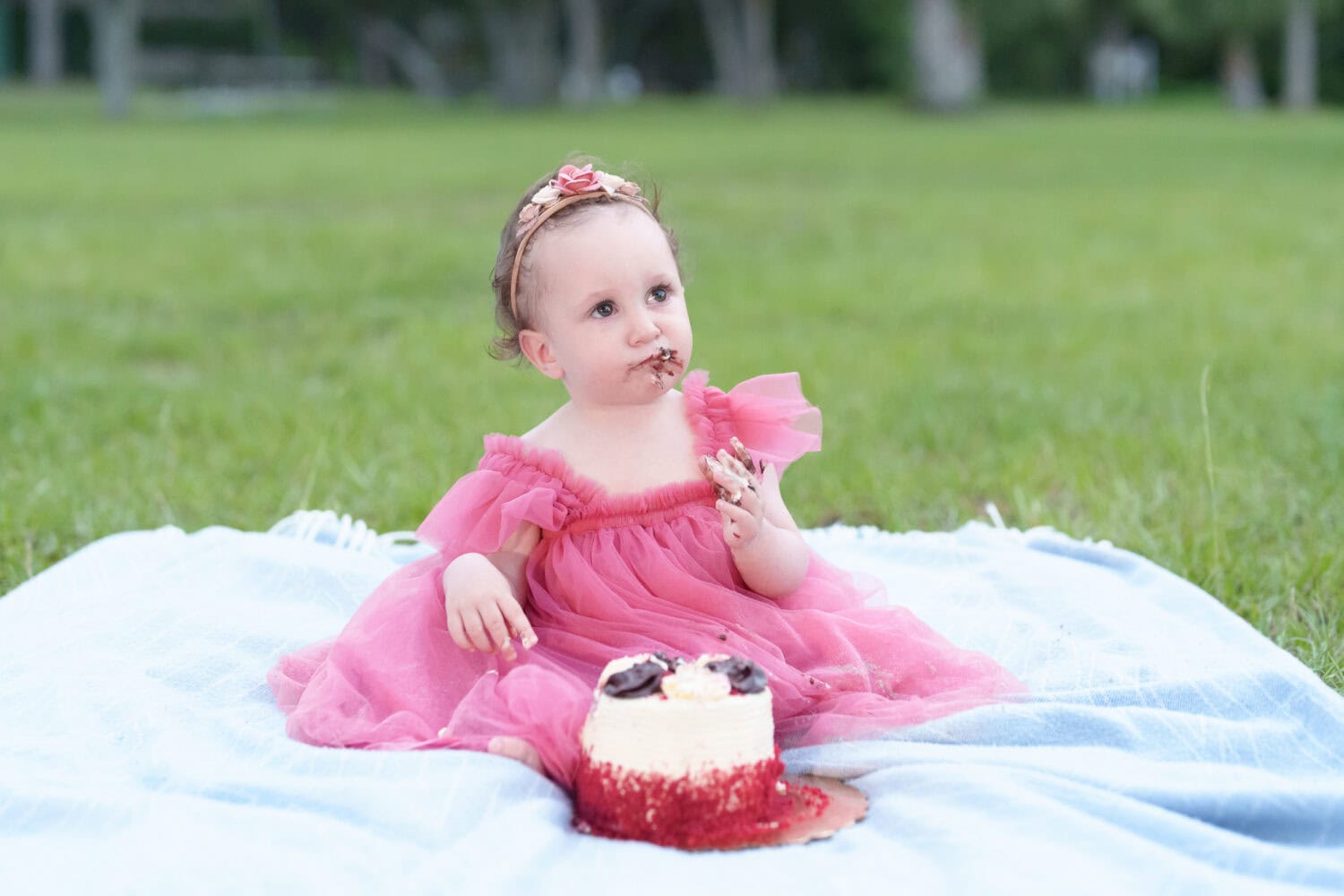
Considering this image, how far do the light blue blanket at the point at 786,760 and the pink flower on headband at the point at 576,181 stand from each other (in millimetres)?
924

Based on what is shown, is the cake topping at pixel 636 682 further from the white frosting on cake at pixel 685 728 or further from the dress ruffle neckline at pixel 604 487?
the dress ruffle neckline at pixel 604 487

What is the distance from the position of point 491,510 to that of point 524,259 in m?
0.41

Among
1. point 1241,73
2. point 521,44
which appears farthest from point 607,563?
point 1241,73

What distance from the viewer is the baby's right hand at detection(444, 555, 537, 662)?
7.65 feet

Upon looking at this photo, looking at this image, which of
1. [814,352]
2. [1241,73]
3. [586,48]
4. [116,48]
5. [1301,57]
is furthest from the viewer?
[1241,73]

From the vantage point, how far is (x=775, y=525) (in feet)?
8.37

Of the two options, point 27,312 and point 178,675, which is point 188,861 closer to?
point 178,675

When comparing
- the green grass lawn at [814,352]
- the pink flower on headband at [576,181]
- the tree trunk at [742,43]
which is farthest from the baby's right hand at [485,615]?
the tree trunk at [742,43]

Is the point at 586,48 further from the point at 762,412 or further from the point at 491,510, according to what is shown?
the point at 491,510

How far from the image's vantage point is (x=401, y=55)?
123 feet

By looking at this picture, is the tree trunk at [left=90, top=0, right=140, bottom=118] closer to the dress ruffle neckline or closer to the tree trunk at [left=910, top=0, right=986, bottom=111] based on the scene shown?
the tree trunk at [left=910, top=0, right=986, bottom=111]

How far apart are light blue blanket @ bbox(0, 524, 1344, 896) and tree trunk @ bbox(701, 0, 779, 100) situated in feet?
99.4

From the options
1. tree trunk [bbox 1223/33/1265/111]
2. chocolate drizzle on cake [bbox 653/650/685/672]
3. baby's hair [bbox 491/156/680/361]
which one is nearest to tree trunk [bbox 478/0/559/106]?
tree trunk [bbox 1223/33/1265/111]

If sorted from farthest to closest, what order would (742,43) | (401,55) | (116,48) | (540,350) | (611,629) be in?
(401,55)
(742,43)
(116,48)
(540,350)
(611,629)
